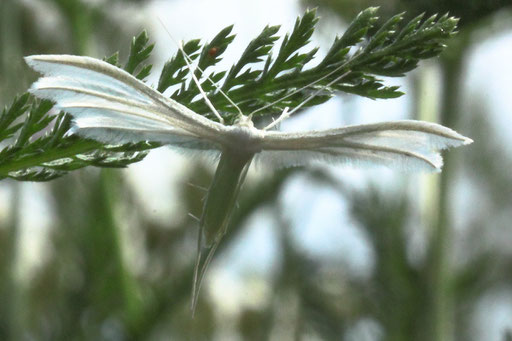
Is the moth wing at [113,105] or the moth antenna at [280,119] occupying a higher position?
the moth antenna at [280,119]

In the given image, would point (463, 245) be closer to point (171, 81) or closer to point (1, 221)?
point (171, 81)

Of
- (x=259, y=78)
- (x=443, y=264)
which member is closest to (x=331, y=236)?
(x=443, y=264)

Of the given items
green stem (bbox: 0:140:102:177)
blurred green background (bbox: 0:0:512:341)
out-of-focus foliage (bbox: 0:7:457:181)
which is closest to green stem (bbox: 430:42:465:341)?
blurred green background (bbox: 0:0:512:341)

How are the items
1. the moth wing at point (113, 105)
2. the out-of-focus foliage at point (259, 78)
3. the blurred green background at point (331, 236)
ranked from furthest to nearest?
the blurred green background at point (331, 236)
the out-of-focus foliage at point (259, 78)
the moth wing at point (113, 105)

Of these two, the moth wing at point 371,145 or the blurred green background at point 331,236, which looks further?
the blurred green background at point 331,236

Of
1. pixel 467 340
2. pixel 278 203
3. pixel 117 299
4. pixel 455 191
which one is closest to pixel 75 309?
pixel 117 299

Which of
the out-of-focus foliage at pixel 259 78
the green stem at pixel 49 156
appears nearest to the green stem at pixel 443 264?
the out-of-focus foliage at pixel 259 78

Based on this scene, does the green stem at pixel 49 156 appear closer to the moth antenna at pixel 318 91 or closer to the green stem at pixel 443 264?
the moth antenna at pixel 318 91

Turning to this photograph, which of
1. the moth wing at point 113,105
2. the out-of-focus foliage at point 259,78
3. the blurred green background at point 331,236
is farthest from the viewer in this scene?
the blurred green background at point 331,236

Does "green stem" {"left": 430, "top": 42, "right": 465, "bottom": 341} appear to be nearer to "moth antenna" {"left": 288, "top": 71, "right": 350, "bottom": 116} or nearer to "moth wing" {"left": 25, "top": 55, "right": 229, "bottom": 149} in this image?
"moth antenna" {"left": 288, "top": 71, "right": 350, "bottom": 116}
